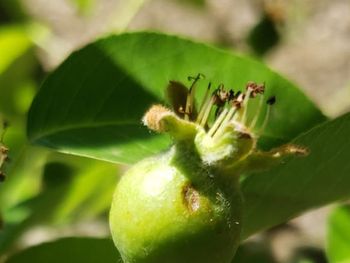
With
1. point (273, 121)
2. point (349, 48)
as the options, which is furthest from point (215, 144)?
point (349, 48)

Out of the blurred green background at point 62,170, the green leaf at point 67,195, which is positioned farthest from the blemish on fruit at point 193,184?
the green leaf at point 67,195

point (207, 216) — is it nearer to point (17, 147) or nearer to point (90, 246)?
point (90, 246)

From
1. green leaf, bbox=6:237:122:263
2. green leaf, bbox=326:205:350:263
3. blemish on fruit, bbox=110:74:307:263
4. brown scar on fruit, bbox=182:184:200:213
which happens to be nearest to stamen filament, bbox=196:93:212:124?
blemish on fruit, bbox=110:74:307:263

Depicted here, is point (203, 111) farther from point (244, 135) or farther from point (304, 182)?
point (304, 182)

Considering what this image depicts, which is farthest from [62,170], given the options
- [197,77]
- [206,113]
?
[206,113]

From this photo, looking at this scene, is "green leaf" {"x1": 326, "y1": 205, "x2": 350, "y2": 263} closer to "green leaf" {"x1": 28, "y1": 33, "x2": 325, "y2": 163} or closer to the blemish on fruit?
"green leaf" {"x1": 28, "y1": 33, "x2": 325, "y2": 163}
